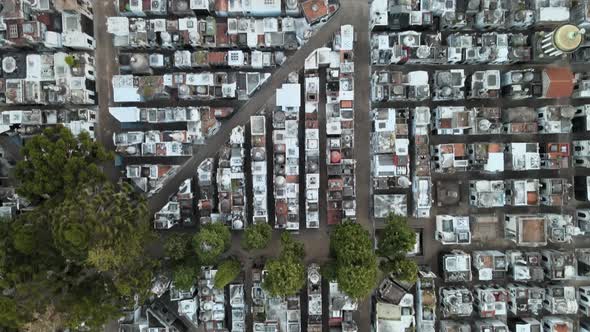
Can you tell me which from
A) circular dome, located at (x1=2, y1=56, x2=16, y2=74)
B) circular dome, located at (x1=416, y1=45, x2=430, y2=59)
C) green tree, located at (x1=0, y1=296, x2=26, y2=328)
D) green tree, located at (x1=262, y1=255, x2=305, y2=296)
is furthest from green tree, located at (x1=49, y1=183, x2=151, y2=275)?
circular dome, located at (x1=416, y1=45, x2=430, y2=59)

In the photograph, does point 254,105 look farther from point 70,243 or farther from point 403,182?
point 70,243

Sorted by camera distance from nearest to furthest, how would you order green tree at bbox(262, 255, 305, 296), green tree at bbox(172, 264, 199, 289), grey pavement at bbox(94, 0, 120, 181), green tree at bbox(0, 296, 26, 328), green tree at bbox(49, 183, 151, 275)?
green tree at bbox(49, 183, 151, 275)
green tree at bbox(0, 296, 26, 328)
green tree at bbox(262, 255, 305, 296)
green tree at bbox(172, 264, 199, 289)
grey pavement at bbox(94, 0, 120, 181)

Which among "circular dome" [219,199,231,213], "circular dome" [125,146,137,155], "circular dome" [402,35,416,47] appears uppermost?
"circular dome" [402,35,416,47]

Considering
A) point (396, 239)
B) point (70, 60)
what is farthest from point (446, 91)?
point (70, 60)

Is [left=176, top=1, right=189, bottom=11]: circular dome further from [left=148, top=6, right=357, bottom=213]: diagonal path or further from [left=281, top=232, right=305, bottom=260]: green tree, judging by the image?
[left=281, top=232, right=305, bottom=260]: green tree

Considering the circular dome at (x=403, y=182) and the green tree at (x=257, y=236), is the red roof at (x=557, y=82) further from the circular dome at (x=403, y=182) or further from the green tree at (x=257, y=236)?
the green tree at (x=257, y=236)

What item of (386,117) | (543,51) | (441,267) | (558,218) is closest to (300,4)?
(386,117)
